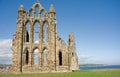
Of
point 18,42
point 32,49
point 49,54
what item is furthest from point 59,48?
point 18,42

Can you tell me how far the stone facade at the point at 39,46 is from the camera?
42281 mm

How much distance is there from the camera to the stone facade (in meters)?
42.3

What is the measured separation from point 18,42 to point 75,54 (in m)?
15.0

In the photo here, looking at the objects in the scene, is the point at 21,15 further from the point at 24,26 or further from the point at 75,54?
the point at 75,54

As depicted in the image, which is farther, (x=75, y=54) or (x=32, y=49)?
(x=75, y=54)

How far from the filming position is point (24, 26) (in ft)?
145

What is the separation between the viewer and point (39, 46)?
4328 centimetres

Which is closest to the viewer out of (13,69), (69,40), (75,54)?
(13,69)

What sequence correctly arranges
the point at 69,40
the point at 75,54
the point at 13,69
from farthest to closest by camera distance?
the point at 75,54 < the point at 69,40 < the point at 13,69

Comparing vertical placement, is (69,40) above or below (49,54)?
above

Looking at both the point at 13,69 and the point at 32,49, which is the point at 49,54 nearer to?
the point at 32,49

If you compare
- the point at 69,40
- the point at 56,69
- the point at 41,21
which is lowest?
the point at 56,69

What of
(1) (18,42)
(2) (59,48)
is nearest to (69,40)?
(2) (59,48)

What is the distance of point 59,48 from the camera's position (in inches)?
1684
